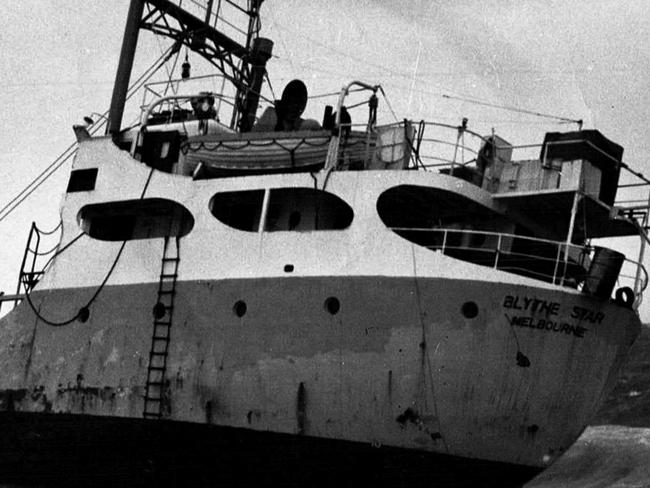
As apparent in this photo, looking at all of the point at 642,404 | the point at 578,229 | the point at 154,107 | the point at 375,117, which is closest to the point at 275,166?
the point at 375,117

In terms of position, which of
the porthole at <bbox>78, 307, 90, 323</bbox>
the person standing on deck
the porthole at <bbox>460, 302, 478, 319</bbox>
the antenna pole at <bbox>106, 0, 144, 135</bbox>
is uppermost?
the antenna pole at <bbox>106, 0, 144, 135</bbox>

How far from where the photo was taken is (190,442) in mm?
21672

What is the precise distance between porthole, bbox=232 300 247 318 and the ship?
5 cm

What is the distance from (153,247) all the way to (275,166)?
3.05m

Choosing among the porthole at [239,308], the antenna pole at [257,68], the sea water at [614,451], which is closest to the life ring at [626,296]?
the porthole at [239,308]

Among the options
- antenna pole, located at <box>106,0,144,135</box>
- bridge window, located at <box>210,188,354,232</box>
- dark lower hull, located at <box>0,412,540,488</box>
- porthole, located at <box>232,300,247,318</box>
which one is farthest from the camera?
antenna pole, located at <box>106,0,144,135</box>

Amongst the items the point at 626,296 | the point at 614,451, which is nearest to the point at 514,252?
the point at 626,296

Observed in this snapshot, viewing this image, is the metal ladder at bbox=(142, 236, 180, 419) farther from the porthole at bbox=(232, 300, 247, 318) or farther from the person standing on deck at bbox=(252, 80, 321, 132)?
the person standing on deck at bbox=(252, 80, 321, 132)

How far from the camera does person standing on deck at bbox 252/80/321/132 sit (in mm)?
23938

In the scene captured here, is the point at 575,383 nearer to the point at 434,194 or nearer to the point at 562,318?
the point at 562,318

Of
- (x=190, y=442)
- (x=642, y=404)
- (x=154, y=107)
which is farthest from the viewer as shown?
(x=642, y=404)

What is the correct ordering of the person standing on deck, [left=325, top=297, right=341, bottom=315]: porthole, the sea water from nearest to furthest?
1. [left=325, top=297, right=341, bottom=315]: porthole
2. the person standing on deck
3. the sea water

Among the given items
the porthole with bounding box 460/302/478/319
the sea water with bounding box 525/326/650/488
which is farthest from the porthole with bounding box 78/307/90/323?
the sea water with bounding box 525/326/650/488

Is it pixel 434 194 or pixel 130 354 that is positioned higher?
pixel 434 194
